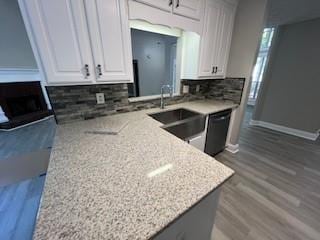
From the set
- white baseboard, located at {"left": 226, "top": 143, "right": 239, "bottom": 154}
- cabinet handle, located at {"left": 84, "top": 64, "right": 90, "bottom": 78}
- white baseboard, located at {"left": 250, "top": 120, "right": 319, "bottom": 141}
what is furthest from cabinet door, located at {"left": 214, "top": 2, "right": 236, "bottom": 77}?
white baseboard, located at {"left": 250, "top": 120, "right": 319, "bottom": 141}

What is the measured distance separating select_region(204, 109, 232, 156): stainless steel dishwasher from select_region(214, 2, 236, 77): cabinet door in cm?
72

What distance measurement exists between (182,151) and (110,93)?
1139 millimetres

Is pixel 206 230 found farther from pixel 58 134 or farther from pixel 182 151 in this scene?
pixel 58 134

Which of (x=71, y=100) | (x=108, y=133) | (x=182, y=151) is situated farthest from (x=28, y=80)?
(x=182, y=151)

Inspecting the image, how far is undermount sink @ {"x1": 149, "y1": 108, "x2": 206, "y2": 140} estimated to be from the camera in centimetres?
161

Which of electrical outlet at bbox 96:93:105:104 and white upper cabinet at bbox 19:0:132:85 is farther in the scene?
electrical outlet at bbox 96:93:105:104

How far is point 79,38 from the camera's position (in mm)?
1132

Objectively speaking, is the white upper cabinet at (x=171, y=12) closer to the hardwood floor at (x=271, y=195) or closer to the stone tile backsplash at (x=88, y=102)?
the stone tile backsplash at (x=88, y=102)

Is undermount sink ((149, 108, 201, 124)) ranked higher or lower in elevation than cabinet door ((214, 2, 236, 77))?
lower

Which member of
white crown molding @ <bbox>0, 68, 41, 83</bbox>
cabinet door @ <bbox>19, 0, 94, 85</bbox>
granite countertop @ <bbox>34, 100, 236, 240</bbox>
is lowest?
granite countertop @ <bbox>34, 100, 236, 240</bbox>

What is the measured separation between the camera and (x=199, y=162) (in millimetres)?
867

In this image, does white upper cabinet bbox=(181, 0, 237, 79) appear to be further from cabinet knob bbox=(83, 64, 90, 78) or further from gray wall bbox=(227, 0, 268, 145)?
cabinet knob bbox=(83, 64, 90, 78)

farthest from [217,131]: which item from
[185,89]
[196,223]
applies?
[196,223]

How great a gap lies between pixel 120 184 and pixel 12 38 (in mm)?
5656
